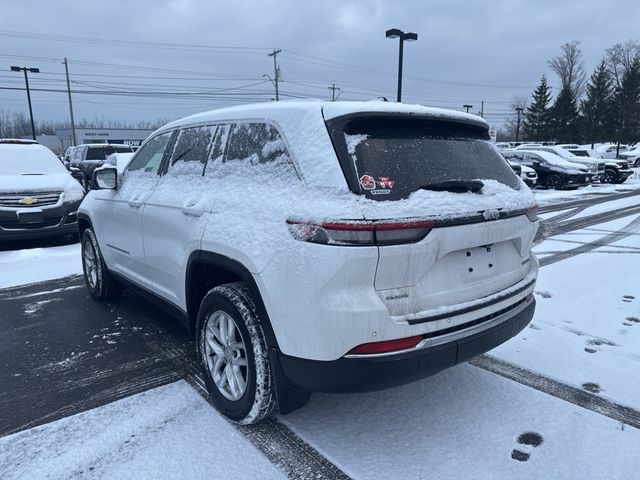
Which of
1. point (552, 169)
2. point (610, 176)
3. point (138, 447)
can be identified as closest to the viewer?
point (138, 447)

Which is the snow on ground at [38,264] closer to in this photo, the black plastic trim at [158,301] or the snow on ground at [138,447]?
the black plastic trim at [158,301]

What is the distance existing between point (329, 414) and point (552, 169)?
19.4m

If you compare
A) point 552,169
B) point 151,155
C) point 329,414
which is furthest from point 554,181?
point 329,414

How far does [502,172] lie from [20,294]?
5.40 m

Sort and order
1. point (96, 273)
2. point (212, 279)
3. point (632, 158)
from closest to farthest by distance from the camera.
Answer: point (212, 279) → point (96, 273) → point (632, 158)

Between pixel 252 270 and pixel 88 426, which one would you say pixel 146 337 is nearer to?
pixel 88 426

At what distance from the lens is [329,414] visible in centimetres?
291

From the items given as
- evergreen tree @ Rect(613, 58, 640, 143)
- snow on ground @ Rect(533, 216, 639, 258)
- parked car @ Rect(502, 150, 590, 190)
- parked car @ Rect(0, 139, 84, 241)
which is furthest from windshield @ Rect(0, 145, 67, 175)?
evergreen tree @ Rect(613, 58, 640, 143)

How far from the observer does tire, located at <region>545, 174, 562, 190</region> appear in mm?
19391

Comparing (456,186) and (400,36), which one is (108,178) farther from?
(400,36)

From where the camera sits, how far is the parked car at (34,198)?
25.4 feet

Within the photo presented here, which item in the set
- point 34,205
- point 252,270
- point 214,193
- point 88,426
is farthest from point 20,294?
point 252,270

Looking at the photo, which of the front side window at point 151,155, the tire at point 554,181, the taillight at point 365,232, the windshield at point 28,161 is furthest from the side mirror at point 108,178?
the tire at point 554,181

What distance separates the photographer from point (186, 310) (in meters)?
3.27
